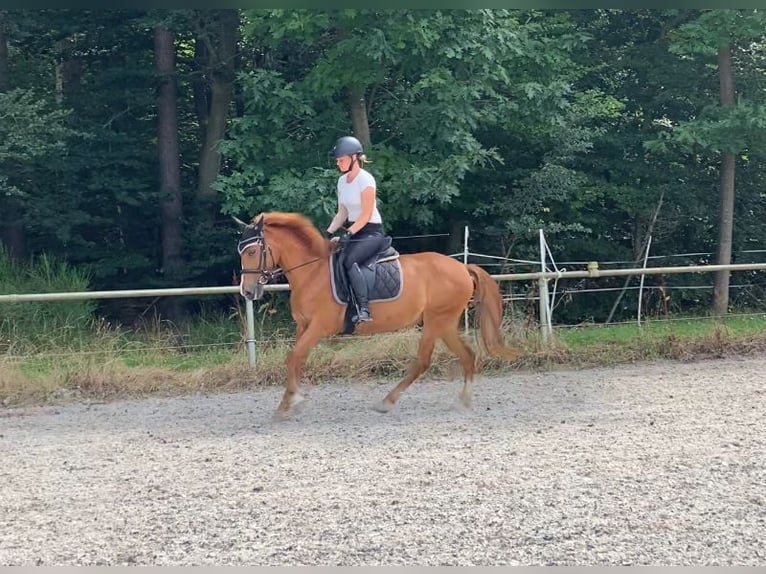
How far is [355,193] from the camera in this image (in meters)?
8.28

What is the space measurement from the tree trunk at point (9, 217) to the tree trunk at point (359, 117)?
727cm

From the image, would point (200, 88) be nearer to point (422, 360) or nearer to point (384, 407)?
point (422, 360)

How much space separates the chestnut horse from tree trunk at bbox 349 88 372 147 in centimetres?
868

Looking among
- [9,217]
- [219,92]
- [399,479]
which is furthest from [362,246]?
[9,217]

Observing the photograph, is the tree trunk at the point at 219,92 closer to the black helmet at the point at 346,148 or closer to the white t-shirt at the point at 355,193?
the white t-shirt at the point at 355,193

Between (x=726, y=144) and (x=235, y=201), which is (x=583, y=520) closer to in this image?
(x=235, y=201)

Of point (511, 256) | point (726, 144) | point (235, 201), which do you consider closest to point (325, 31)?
point (235, 201)

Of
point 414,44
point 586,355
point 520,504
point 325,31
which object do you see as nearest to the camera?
point 520,504

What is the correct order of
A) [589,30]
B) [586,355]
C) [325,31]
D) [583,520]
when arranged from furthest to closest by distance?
[589,30]
[325,31]
[586,355]
[583,520]

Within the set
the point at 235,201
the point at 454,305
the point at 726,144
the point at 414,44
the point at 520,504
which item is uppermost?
the point at 414,44

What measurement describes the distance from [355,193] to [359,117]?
954 centimetres

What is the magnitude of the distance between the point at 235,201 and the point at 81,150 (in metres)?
4.85

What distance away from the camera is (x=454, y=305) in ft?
29.5

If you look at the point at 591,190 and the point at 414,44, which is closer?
the point at 414,44
